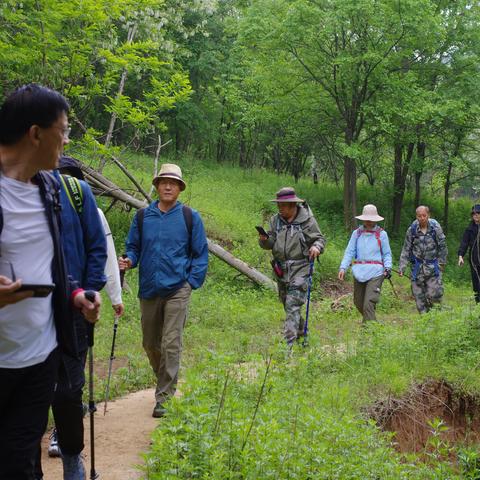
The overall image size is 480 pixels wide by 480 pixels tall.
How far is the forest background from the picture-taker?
466 centimetres

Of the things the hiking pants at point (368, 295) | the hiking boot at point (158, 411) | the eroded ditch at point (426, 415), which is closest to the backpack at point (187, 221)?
the hiking boot at point (158, 411)

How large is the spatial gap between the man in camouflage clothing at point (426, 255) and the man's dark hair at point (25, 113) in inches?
332

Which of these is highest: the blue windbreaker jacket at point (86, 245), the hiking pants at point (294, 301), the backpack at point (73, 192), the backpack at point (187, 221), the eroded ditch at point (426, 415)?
the backpack at point (73, 192)

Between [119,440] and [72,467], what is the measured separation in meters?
1.72

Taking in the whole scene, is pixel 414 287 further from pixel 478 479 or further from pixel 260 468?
pixel 260 468

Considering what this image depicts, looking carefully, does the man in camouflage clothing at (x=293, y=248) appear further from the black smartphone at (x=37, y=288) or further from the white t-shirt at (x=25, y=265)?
the black smartphone at (x=37, y=288)

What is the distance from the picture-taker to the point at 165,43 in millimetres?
14477

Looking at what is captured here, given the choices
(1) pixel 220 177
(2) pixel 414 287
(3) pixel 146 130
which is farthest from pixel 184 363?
(1) pixel 220 177

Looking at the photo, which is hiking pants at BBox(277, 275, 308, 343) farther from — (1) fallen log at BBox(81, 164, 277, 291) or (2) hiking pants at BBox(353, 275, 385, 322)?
(1) fallen log at BBox(81, 164, 277, 291)

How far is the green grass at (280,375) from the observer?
4.14 meters

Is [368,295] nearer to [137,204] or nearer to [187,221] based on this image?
[187,221]

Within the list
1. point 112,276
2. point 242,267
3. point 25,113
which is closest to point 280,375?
point 112,276

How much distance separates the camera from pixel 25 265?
2.67 meters

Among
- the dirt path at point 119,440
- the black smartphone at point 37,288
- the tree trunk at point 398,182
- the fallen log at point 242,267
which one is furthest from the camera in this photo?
the tree trunk at point 398,182
